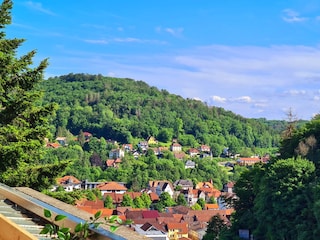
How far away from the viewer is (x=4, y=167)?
20.9 feet

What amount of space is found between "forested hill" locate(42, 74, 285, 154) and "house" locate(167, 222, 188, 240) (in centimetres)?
6105

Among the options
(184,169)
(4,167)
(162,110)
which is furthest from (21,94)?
(162,110)

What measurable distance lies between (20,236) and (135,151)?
89645 mm

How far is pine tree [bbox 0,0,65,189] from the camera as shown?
6.69 meters

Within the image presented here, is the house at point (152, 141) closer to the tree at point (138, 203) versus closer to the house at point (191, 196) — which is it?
the house at point (191, 196)

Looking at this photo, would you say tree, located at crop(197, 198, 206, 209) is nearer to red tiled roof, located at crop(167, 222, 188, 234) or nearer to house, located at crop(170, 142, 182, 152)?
red tiled roof, located at crop(167, 222, 188, 234)

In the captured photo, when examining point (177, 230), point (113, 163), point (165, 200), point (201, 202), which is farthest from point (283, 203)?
point (113, 163)

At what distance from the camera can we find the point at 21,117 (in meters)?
7.45

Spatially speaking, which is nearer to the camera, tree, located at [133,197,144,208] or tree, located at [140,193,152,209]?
tree, located at [133,197,144,208]

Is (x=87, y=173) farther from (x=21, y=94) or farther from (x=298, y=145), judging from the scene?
(x=21, y=94)

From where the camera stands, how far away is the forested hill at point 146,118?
9956 cm

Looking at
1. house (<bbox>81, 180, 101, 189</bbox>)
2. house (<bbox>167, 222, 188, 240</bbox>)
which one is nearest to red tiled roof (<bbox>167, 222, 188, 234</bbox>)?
house (<bbox>167, 222, 188, 240</bbox>)

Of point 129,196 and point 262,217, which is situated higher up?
point 262,217

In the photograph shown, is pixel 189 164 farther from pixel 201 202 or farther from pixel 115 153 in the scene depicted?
pixel 201 202
